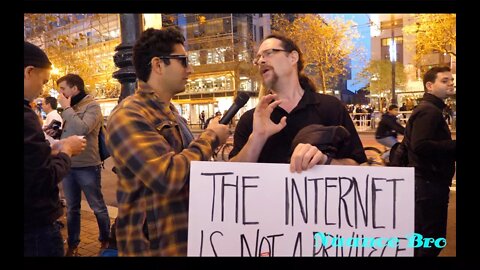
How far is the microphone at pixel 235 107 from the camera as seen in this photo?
1778mm

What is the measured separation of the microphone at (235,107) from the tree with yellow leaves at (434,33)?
1.03 meters

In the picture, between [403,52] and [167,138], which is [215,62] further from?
[403,52]

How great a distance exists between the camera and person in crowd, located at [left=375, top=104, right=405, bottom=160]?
197 centimetres

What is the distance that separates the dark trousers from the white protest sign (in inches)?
7.4

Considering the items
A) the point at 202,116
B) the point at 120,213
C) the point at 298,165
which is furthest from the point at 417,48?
the point at 120,213

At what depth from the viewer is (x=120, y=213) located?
64.5 inches

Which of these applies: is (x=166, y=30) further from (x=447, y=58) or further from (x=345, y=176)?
(x=447, y=58)

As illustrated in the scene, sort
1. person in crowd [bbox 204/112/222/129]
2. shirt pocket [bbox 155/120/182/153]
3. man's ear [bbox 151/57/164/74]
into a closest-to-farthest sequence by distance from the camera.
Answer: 1. shirt pocket [bbox 155/120/182/153]
2. man's ear [bbox 151/57/164/74]
3. person in crowd [bbox 204/112/222/129]

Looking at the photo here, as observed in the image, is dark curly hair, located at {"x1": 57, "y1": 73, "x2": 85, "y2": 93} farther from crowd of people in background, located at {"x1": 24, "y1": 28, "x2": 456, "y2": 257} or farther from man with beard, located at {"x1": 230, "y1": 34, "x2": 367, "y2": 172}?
man with beard, located at {"x1": 230, "y1": 34, "x2": 367, "y2": 172}

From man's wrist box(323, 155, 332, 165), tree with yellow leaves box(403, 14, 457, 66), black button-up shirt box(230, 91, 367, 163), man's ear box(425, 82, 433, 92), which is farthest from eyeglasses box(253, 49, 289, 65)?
man's ear box(425, 82, 433, 92)

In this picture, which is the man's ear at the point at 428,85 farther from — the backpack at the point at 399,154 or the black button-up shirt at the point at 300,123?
the black button-up shirt at the point at 300,123

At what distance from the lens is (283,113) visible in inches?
73.6

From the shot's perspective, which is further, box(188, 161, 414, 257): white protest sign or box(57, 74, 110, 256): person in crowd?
box(57, 74, 110, 256): person in crowd
